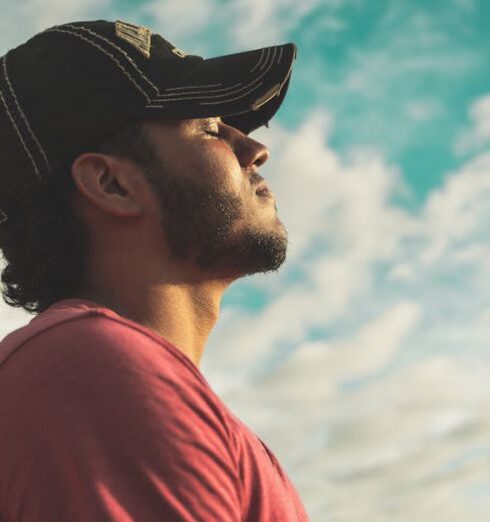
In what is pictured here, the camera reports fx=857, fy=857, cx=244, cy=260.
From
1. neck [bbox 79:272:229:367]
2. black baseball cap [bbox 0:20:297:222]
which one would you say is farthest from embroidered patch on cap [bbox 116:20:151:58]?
neck [bbox 79:272:229:367]

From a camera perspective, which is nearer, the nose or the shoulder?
the shoulder

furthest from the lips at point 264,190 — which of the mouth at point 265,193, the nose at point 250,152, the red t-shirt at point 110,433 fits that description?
the red t-shirt at point 110,433

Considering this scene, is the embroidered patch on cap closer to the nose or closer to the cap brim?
the cap brim

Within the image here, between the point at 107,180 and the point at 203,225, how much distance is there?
1.65 feet

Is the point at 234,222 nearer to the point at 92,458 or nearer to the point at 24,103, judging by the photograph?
the point at 24,103

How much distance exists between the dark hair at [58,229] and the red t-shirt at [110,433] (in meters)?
1.08

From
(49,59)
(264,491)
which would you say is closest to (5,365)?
(264,491)

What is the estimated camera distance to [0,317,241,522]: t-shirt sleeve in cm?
246

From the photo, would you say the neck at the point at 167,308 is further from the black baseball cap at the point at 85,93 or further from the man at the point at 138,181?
the black baseball cap at the point at 85,93

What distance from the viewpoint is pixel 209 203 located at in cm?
396

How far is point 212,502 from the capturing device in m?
2.51

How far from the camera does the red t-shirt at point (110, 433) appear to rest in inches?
97.0

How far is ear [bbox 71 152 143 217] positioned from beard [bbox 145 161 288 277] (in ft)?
0.31

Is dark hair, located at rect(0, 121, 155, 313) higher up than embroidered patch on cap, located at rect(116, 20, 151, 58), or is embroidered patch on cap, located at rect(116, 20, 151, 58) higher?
embroidered patch on cap, located at rect(116, 20, 151, 58)
